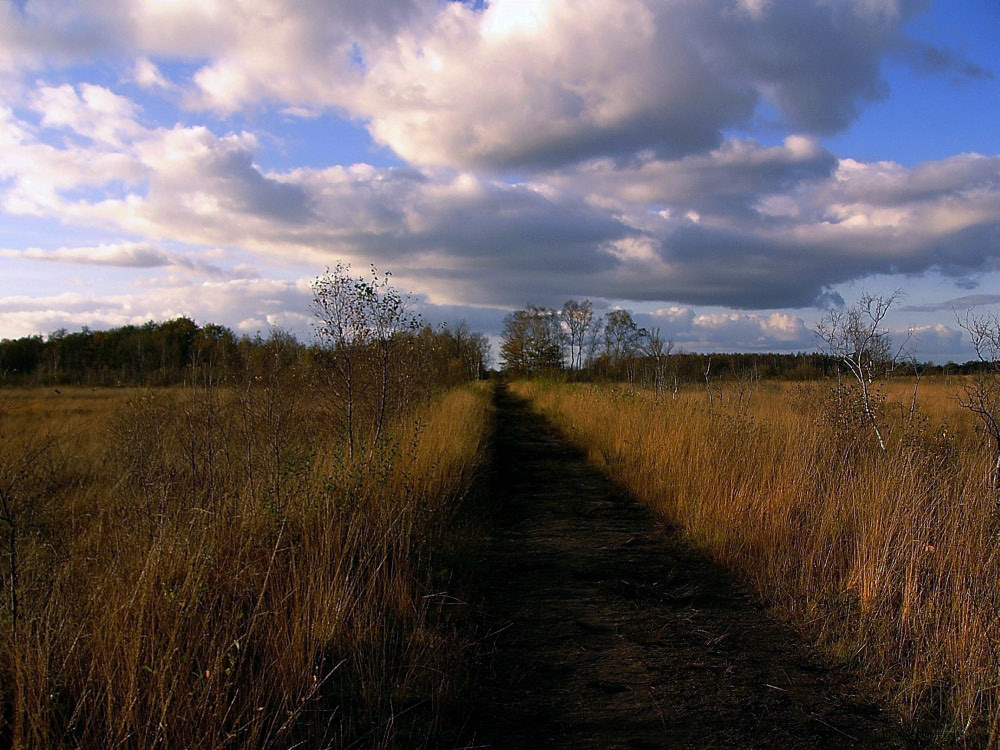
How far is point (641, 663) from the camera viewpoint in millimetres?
3855

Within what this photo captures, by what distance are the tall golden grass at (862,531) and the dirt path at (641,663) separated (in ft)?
1.04

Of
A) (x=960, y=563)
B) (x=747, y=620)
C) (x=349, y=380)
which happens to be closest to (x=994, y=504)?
(x=960, y=563)

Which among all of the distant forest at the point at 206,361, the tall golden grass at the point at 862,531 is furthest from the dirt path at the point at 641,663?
the distant forest at the point at 206,361

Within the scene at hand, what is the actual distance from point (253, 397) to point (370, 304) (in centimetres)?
198

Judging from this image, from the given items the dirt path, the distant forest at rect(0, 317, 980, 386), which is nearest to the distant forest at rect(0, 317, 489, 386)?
the distant forest at rect(0, 317, 980, 386)

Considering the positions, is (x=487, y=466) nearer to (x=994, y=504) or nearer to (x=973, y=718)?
(x=994, y=504)

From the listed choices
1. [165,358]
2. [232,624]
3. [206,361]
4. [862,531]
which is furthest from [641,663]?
[165,358]

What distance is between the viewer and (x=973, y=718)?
3055 millimetres

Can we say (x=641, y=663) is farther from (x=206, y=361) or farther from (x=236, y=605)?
(x=206, y=361)

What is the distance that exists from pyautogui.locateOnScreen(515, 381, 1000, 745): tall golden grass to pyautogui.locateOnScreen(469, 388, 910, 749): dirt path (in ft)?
1.04

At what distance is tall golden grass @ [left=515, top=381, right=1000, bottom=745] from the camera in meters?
3.44

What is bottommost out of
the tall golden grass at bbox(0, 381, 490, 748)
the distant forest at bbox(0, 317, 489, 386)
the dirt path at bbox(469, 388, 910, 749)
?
the dirt path at bbox(469, 388, 910, 749)

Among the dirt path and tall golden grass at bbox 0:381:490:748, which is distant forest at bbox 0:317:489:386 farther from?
the dirt path

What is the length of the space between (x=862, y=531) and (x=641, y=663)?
2245mm
